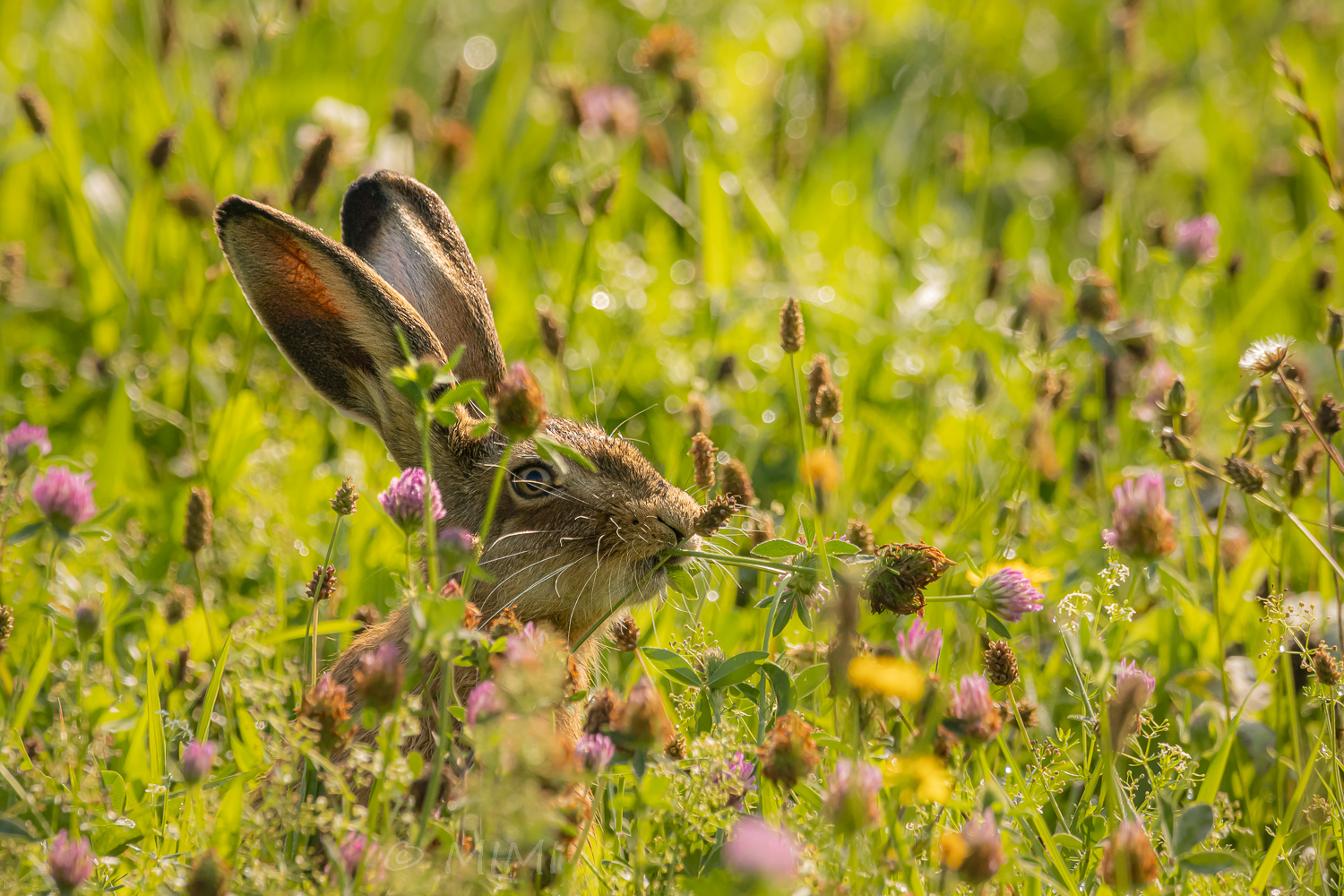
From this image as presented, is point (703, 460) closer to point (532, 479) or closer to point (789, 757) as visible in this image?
point (532, 479)

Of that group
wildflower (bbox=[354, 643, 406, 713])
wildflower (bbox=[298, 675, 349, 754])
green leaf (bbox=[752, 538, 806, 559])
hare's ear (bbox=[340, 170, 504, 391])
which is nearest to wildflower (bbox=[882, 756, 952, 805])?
green leaf (bbox=[752, 538, 806, 559])

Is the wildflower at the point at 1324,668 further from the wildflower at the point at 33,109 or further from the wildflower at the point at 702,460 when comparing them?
the wildflower at the point at 33,109

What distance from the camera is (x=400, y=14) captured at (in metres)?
7.45

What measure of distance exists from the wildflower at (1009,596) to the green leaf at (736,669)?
52cm

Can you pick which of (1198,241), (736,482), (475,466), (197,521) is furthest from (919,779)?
(1198,241)

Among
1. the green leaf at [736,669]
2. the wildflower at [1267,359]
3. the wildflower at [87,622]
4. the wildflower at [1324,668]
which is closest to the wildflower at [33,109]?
the wildflower at [87,622]

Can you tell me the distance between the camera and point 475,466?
3992mm

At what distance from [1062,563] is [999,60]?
511 centimetres

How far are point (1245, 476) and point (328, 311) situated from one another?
2.71 m

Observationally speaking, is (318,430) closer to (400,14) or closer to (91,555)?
(91,555)

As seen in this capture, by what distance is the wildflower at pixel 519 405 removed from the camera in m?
2.38

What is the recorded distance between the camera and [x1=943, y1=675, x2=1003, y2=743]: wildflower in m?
2.38

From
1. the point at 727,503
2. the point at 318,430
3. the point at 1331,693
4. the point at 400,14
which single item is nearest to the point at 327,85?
the point at 400,14

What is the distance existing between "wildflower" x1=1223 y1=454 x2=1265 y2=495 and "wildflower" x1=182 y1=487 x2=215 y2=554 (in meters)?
2.80
